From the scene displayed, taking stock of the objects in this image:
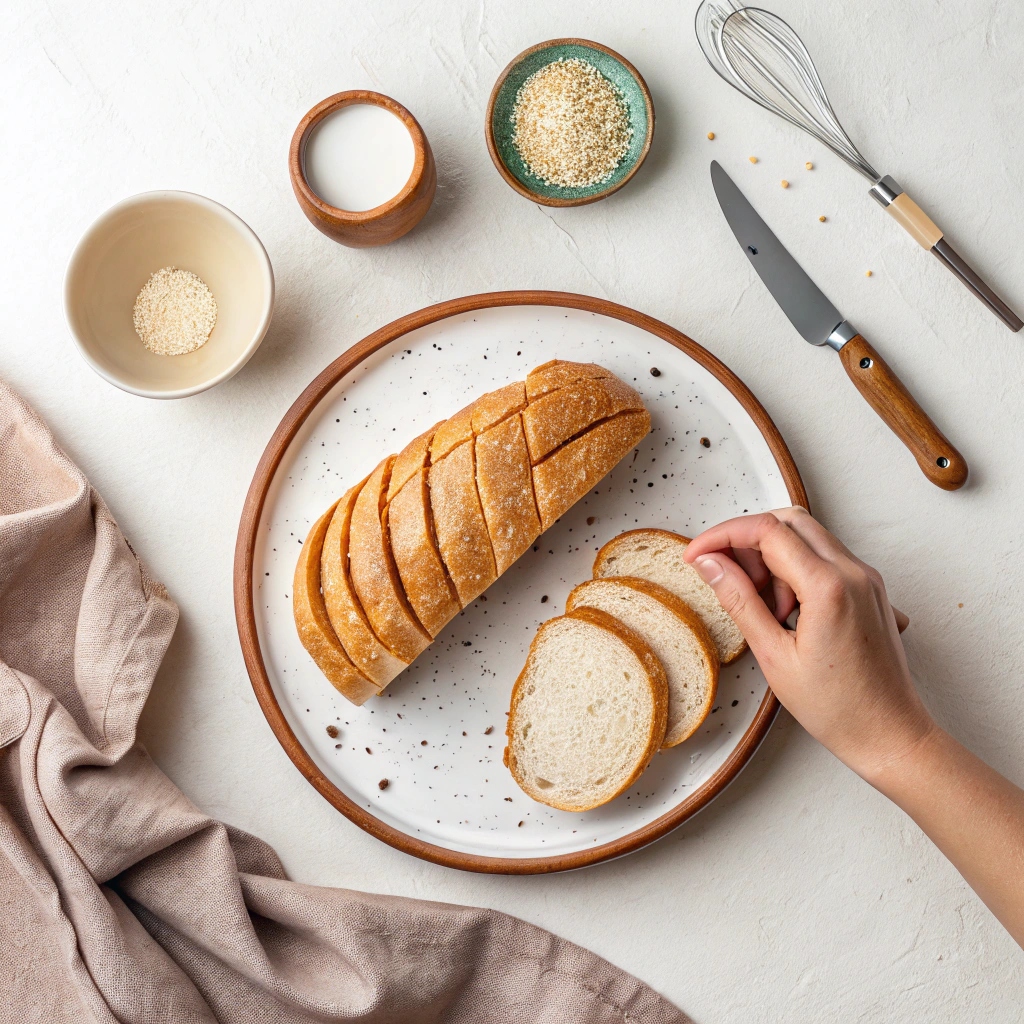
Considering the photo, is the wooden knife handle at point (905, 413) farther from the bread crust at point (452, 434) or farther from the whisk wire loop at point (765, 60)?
the bread crust at point (452, 434)

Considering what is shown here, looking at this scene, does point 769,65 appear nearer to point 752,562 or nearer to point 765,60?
point 765,60

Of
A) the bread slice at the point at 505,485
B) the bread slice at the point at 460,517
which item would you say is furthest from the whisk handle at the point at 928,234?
the bread slice at the point at 460,517

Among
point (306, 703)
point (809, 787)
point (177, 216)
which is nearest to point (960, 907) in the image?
point (809, 787)

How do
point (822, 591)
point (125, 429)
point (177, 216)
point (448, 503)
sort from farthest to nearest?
1. point (125, 429)
2. point (177, 216)
3. point (448, 503)
4. point (822, 591)

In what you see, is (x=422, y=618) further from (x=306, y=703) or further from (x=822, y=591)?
(x=822, y=591)

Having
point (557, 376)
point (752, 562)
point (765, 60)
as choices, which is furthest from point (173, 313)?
point (765, 60)

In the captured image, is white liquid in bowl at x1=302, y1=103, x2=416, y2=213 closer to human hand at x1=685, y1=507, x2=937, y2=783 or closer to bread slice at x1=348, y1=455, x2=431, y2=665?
bread slice at x1=348, y1=455, x2=431, y2=665

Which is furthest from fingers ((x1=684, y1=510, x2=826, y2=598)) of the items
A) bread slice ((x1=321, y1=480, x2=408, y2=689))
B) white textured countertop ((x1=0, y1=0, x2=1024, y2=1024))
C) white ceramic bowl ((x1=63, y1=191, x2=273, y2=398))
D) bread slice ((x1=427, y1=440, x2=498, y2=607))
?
white ceramic bowl ((x1=63, y1=191, x2=273, y2=398))
